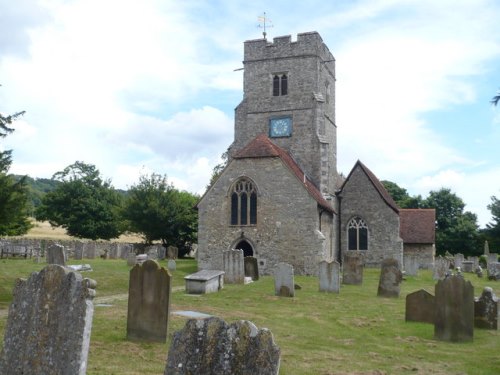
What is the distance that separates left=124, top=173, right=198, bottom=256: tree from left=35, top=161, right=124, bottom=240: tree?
1480 cm

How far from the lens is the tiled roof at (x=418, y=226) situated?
1450 inches

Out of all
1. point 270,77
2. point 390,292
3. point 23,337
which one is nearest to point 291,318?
point 390,292

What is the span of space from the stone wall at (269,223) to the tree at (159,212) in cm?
1034

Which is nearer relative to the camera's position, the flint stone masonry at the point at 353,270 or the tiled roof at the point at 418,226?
the flint stone masonry at the point at 353,270

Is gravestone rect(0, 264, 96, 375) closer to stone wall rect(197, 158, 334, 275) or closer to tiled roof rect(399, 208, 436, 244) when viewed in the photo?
stone wall rect(197, 158, 334, 275)

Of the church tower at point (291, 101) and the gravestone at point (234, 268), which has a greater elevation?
the church tower at point (291, 101)

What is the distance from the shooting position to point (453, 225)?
51719 mm

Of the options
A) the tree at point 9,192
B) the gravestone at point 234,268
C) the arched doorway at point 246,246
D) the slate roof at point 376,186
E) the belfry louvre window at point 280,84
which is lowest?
the gravestone at point 234,268

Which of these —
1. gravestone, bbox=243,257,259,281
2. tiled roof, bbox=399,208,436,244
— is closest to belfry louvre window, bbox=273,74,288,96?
tiled roof, bbox=399,208,436,244

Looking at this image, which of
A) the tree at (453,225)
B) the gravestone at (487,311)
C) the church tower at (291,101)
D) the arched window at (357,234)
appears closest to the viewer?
the gravestone at (487,311)

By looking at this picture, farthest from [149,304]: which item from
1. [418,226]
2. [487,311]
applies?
[418,226]

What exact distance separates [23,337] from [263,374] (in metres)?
2.80

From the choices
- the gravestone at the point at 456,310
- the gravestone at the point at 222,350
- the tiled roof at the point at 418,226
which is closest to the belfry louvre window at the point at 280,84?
the tiled roof at the point at 418,226

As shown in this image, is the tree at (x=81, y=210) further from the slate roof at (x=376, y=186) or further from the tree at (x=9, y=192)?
the tree at (x=9, y=192)
